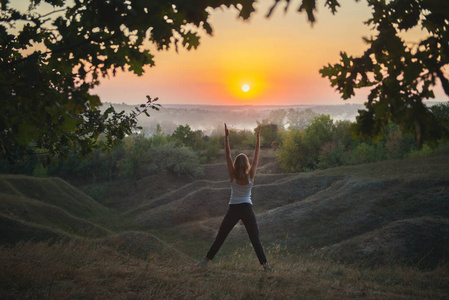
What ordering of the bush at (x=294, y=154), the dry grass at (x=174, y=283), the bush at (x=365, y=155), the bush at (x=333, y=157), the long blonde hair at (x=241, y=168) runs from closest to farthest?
the dry grass at (x=174, y=283)
the long blonde hair at (x=241, y=168)
the bush at (x=365, y=155)
the bush at (x=333, y=157)
the bush at (x=294, y=154)

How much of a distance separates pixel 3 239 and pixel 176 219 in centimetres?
1572

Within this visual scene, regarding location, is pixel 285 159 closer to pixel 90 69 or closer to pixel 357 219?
pixel 357 219

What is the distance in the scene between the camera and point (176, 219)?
28078 millimetres

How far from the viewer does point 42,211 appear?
21906 millimetres

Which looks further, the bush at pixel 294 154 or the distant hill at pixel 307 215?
the bush at pixel 294 154

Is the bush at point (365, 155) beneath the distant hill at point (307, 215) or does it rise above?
above

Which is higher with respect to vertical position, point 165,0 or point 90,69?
point 165,0

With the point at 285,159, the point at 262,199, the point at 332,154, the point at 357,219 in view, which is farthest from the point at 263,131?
the point at 357,219

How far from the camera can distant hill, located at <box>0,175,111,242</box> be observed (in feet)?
47.1

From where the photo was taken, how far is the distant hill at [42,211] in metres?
14.4

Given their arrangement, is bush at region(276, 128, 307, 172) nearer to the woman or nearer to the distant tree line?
the distant tree line

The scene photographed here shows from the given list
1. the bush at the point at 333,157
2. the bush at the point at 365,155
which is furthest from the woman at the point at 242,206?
the bush at the point at 333,157

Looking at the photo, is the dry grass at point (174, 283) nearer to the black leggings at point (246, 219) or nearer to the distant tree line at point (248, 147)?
the black leggings at point (246, 219)

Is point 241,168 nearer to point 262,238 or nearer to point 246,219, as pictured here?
point 246,219
